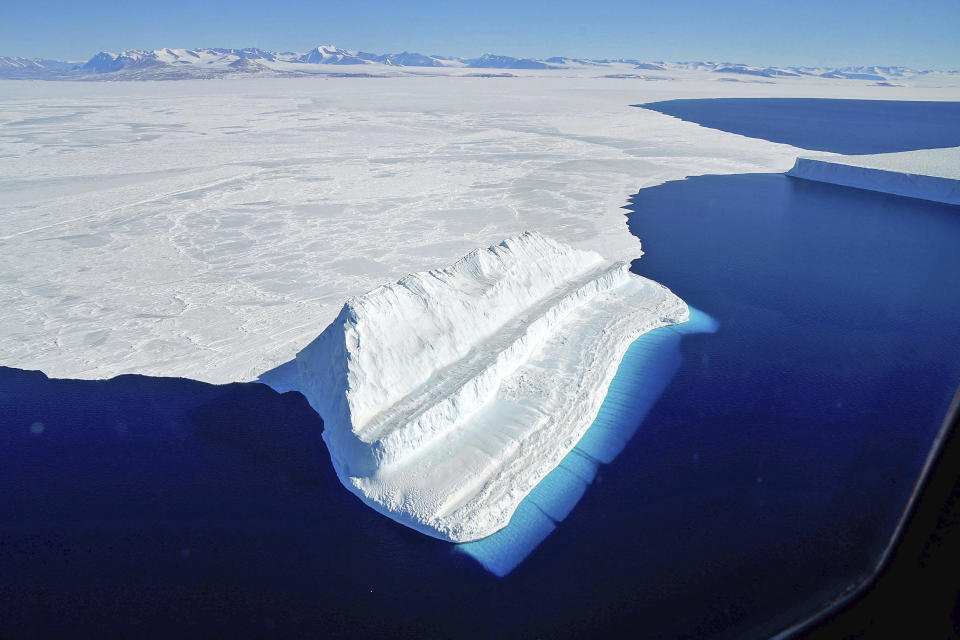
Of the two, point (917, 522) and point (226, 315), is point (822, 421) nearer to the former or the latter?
point (917, 522)

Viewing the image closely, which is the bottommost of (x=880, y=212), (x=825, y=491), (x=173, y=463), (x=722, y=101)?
(x=173, y=463)

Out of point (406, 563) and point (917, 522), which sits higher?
point (917, 522)

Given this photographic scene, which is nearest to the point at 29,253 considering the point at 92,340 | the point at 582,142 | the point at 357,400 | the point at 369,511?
the point at 92,340

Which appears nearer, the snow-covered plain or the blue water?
the snow-covered plain

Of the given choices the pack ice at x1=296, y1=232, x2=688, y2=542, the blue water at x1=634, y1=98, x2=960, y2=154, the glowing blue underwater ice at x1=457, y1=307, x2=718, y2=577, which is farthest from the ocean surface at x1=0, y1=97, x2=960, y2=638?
the blue water at x1=634, y1=98, x2=960, y2=154

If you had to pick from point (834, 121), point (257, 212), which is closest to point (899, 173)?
point (257, 212)

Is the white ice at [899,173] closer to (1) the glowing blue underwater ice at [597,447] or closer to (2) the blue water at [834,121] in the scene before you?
(2) the blue water at [834,121]

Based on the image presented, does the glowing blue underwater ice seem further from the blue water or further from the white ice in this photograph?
the blue water
